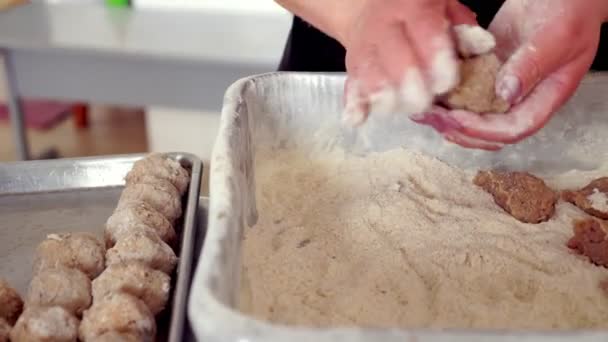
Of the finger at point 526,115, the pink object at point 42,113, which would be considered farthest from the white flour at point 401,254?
the pink object at point 42,113

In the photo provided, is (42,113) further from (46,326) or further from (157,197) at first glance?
(46,326)

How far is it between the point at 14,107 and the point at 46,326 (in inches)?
57.2

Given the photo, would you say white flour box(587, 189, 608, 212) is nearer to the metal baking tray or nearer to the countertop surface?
the metal baking tray

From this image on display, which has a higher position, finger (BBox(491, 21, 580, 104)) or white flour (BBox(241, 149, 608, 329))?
finger (BBox(491, 21, 580, 104))

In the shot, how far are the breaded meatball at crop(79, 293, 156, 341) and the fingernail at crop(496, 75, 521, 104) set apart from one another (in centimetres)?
39

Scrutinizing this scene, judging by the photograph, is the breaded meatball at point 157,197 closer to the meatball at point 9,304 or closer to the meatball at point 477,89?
the meatball at point 9,304

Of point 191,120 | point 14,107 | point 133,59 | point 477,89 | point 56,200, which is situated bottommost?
point 191,120

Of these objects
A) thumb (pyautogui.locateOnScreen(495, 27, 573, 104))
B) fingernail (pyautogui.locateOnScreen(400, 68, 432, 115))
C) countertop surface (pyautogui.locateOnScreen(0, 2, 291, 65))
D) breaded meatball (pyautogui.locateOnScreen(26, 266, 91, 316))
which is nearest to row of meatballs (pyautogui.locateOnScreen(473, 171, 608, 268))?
thumb (pyautogui.locateOnScreen(495, 27, 573, 104))

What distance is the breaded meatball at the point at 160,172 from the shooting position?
31.3 inches

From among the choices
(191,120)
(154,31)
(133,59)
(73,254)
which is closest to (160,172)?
(73,254)

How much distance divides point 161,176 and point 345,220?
0.72 feet

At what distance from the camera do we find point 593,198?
2.60 ft

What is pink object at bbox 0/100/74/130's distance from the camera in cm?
269

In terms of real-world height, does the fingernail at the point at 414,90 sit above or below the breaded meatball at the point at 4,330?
above
